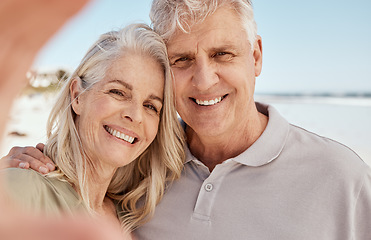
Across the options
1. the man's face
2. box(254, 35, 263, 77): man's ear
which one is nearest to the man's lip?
the man's face

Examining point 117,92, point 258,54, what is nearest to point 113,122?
point 117,92

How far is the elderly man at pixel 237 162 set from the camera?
1776 mm

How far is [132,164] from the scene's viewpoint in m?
2.28

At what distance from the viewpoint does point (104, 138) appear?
185cm

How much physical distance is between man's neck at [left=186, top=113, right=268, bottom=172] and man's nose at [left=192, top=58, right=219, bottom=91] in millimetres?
334

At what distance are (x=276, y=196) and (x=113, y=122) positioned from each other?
905 mm

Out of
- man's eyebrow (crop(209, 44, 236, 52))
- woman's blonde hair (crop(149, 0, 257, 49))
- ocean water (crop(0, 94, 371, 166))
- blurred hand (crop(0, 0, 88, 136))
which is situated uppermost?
woman's blonde hair (crop(149, 0, 257, 49))

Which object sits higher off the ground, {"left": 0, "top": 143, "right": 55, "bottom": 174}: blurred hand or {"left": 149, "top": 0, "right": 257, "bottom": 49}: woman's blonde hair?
{"left": 149, "top": 0, "right": 257, "bottom": 49}: woman's blonde hair

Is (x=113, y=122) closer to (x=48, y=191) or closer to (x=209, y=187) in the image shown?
(x=48, y=191)

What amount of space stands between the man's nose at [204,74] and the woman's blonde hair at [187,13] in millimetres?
195

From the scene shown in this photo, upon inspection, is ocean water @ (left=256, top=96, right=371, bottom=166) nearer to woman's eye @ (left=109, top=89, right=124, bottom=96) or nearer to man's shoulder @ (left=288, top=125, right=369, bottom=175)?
man's shoulder @ (left=288, top=125, right=369, bottom=175)

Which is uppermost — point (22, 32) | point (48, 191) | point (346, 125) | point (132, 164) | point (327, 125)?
point (22, 32)

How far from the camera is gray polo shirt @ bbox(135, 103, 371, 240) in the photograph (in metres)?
1.76

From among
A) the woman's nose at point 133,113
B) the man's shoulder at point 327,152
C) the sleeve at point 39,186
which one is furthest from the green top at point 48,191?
the man's shoulder at point 327,152
